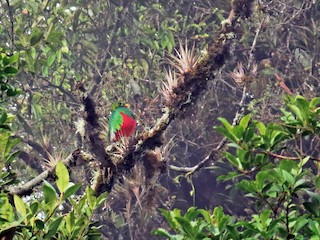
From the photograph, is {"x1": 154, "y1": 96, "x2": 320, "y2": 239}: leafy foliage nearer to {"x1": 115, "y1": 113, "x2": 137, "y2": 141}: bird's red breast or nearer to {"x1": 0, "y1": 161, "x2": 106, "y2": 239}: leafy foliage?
{"x1": 0, "y1": 161, "x2": 106, "y2": 239}: leafy foliage

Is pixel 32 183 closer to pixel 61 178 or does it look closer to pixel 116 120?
pixel 116 120

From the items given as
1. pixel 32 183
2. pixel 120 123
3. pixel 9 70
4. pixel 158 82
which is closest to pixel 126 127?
pixel 120 123

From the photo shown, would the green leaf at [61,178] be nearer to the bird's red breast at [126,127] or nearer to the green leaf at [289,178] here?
the green leaf at [289,178]

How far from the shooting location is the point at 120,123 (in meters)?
4.16

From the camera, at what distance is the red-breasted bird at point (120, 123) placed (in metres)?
4.11

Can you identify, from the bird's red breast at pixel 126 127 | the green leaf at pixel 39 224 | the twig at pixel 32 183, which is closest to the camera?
the green leaf at pixel 39 224

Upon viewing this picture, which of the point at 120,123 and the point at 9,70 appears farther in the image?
the point at 120,123

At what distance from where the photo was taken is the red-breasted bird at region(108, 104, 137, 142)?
13.5ft

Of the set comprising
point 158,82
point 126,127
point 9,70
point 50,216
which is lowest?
point 158,82

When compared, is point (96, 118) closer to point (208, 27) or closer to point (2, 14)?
point (2, 14)

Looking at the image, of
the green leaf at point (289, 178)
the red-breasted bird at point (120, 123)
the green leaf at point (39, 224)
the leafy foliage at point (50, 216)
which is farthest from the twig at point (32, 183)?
the green leaf at point (289, 178)

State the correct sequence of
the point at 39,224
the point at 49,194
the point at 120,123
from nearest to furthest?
the point at 39,224 → the point at 49,194 → the point at 120,123

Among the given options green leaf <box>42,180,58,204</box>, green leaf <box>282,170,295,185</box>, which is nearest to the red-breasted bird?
green leaf <box>42,180,58,204</box>

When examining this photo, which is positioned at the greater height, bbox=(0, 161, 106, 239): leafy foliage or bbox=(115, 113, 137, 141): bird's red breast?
bbox=(0, 161, 106, 239): leafy foliage
